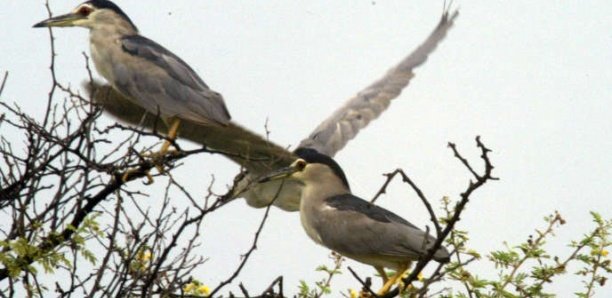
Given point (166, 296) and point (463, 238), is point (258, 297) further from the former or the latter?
point (463, 238)

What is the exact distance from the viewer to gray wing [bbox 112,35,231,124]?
689 centimetres

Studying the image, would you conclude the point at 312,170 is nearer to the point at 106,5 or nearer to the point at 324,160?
the point at 324,160

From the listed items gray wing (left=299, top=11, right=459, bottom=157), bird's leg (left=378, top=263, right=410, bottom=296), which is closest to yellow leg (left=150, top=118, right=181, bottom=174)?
bird's leg (left=378, top=263, right=410, bottom=296)

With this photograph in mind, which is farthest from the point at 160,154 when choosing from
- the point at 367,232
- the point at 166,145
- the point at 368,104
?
the point at 368,104

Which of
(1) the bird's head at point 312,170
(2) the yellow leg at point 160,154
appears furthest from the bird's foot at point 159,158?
(1) the bird's head at point 312,170

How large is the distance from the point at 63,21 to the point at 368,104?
300cm

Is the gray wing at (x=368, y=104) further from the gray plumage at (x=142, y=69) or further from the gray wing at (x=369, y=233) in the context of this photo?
the gray wing at (x=369, y=233)

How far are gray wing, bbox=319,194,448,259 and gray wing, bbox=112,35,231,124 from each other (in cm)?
94

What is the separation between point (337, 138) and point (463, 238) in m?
3.81

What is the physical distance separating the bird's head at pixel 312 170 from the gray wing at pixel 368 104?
158 cm

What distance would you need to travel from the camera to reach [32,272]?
15.2 ft

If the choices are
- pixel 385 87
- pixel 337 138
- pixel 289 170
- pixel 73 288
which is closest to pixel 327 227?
pixel 289 170

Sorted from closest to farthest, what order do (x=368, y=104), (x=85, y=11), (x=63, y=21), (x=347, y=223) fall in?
1. (x=347, y=223)
2. (x=63, y=21)
3. (x=85, y=11)
4. (x=368, y=104)

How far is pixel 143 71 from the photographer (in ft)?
23.6
